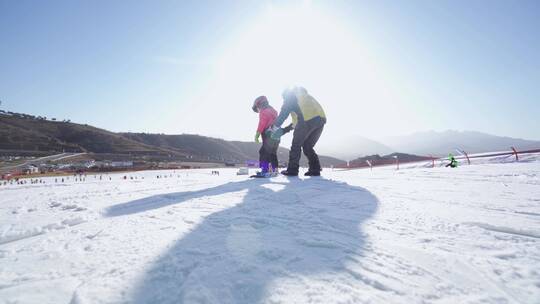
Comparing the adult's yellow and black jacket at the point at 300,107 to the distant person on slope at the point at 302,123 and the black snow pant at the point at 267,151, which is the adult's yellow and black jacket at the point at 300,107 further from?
the black snow pant at the point at 267,151

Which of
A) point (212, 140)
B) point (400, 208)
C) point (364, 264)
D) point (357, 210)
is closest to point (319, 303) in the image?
point (364, 264)

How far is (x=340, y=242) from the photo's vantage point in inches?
57.8

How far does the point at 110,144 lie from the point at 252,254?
91.8 m

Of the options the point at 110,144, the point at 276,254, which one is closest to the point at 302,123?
the point at 276,254

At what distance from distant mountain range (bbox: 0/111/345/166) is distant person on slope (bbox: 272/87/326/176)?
177ft

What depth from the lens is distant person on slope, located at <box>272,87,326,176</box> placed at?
21.1 feet

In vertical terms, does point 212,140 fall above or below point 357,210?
above

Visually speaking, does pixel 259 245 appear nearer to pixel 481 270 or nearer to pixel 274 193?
pixel 481 270

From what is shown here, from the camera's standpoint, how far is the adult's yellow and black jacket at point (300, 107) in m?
6.41

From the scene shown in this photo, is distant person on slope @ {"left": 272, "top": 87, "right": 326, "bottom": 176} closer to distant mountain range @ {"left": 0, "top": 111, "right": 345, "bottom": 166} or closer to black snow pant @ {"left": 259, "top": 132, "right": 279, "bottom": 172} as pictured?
black snow pant @ {"left": 259, "top": 132, "right": 279, "bottom": 172}

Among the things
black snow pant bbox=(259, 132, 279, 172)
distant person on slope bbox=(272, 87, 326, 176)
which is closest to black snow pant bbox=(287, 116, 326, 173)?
distant person on slope bbox=(272, 87, 326, 176)

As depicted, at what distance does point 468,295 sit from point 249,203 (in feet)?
6.22

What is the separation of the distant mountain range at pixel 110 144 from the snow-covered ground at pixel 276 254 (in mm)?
58565

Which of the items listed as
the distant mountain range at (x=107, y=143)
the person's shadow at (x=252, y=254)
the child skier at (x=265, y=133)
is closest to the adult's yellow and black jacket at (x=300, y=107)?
the child skier at (x=265, y=133)
